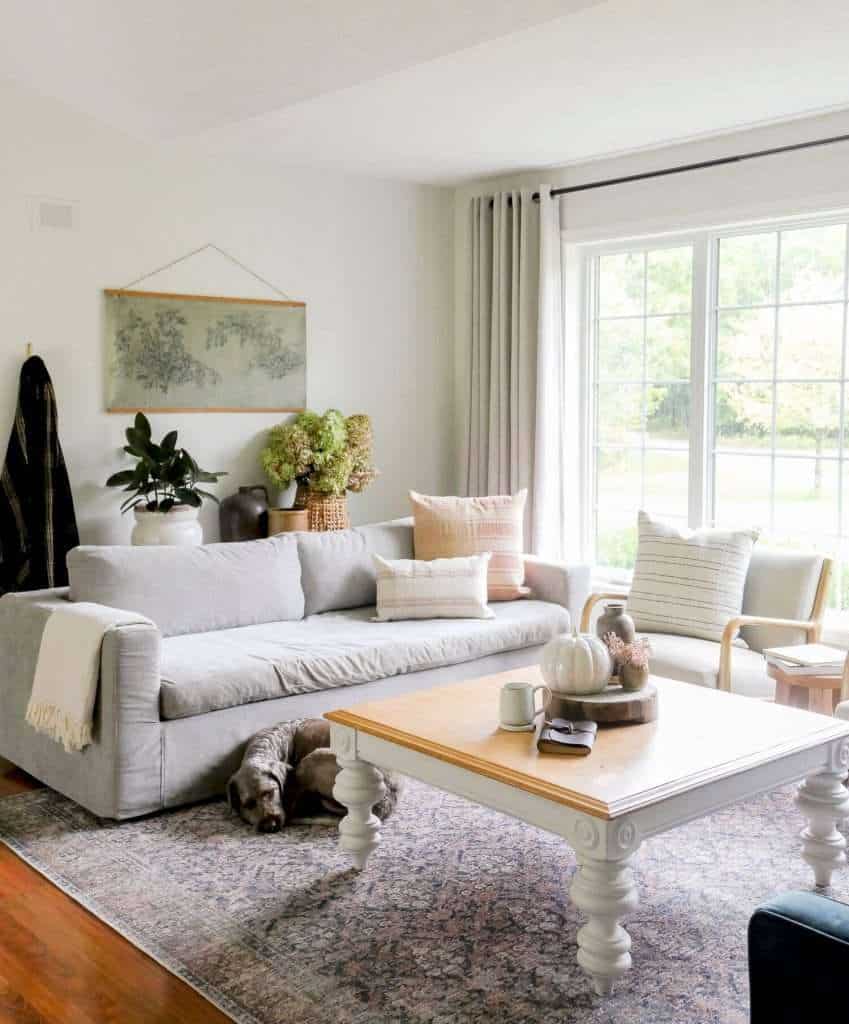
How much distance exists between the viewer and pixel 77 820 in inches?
147

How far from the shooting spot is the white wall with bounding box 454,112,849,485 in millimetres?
4992

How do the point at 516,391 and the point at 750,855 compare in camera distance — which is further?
the point at 516,391

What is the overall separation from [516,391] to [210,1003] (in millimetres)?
4181

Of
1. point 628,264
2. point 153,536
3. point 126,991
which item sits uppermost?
point 628,264

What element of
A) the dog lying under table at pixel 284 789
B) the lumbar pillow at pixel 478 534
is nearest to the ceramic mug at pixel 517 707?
the dog lying under table at pixel 284 789

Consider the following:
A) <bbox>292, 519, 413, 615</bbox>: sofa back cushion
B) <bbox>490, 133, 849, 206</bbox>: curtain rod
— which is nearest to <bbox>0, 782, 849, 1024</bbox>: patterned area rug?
<bbox>292, 519, 413, 615</bbox>: sofa back cushion

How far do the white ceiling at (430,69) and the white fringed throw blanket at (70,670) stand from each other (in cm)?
211

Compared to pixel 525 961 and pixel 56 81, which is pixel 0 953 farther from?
pixel 56 81

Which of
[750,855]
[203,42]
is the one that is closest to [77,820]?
[750,855]

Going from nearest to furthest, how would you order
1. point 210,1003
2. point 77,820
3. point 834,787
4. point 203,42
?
1. point 210,1003
2. point 834,787
3. point 77,820
4. point 203,42

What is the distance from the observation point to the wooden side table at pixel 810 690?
4.02 meters

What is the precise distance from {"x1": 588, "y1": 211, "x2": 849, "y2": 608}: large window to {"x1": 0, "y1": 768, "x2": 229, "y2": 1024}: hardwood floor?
3.57 meters

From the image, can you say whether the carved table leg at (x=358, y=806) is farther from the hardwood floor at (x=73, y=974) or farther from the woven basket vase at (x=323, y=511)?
the woven basket vase at (x=323, y=511)

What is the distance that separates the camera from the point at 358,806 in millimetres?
3299
